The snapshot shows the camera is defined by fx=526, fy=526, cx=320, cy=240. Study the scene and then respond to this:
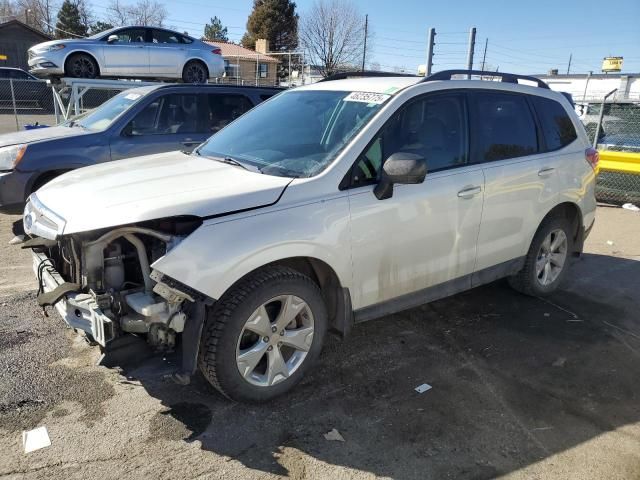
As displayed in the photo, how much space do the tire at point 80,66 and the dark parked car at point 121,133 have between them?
389 cm

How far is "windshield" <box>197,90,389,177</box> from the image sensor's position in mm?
3369

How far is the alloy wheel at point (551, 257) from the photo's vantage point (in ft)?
16.0

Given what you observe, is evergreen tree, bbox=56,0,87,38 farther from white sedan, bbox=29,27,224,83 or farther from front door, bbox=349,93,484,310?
front door, bbox=349,93,484,310

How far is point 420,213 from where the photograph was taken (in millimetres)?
3572

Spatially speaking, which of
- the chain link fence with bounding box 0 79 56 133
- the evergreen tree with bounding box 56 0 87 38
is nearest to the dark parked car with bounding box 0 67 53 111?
the chain link fence with bounding box 0 79 56 133

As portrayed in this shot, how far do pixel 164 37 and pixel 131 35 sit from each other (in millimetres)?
704

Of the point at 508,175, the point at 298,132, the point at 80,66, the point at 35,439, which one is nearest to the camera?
the point at 35,439

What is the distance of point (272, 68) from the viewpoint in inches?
1945

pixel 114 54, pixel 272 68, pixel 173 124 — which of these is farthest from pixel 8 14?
pixel 173 124

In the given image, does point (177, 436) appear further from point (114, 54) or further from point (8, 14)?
point (8, 14)

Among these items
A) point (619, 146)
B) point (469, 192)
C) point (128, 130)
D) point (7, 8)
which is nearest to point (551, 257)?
point (469, 192)

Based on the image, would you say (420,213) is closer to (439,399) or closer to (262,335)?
(439,399)

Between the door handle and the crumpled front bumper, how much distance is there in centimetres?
250

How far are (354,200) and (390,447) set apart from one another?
1.44 m
